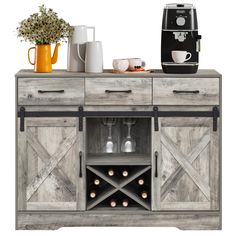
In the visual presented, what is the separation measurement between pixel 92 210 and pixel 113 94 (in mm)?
950

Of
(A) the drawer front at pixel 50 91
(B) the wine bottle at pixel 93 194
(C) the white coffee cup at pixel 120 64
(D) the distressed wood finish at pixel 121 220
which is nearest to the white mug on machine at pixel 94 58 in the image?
(C) the white coffee cup at pixel 120 64

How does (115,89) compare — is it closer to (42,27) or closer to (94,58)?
(94,58)

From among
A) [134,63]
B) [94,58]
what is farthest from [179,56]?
[94,58]

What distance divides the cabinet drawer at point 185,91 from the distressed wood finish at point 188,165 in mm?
147

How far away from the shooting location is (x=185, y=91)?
23.4ft

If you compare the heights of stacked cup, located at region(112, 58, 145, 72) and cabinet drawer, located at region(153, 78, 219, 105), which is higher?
stacked cup, located at region(112, 58, 145, 72)

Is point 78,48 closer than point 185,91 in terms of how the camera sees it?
No

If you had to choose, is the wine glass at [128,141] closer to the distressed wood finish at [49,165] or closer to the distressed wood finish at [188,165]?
the distressed wood finish at [188,165]

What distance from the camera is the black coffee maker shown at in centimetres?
729

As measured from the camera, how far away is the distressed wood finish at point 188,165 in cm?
720

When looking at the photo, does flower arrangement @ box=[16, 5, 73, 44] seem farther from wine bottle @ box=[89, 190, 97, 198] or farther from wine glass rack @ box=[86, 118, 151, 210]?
wine bottle @ box=[89, 190, 97, 198]

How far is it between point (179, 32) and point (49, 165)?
1.48 meters

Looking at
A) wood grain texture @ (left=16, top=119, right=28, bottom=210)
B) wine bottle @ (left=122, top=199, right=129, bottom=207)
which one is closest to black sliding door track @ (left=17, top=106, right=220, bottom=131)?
wood grain texture @ (left=16, top=119, right=28, bottom=210)

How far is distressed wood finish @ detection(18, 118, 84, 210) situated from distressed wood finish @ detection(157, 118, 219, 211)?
683mm
